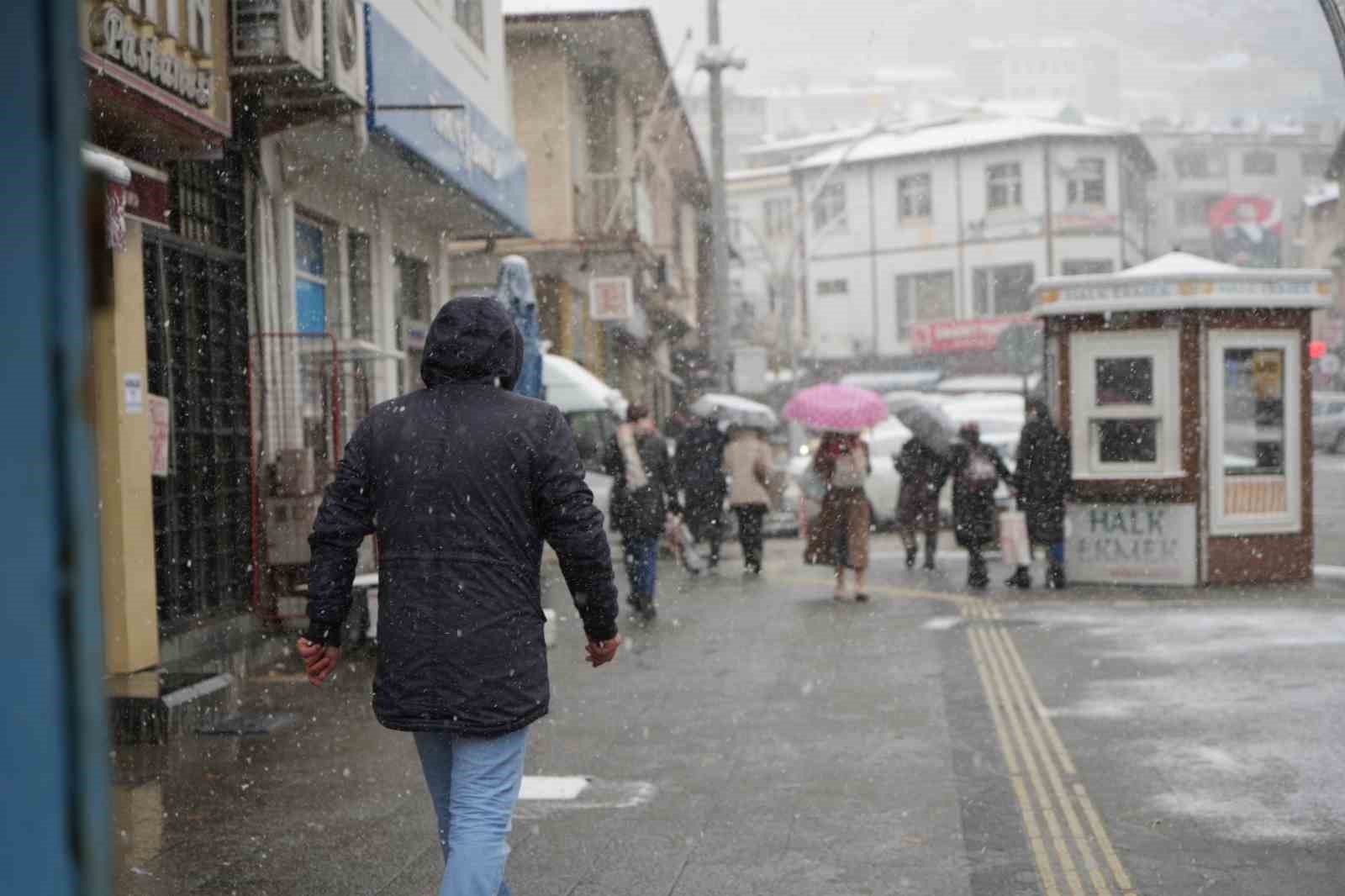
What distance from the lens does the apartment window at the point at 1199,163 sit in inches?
3056

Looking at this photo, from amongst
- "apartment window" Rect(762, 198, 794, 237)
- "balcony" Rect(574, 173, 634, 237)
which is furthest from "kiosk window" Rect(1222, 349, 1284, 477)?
"apartment window" Rect(762, 198, 794, 237)

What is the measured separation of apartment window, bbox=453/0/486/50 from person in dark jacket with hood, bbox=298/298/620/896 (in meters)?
A: 14.4

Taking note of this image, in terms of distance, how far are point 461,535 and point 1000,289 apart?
54041 mm

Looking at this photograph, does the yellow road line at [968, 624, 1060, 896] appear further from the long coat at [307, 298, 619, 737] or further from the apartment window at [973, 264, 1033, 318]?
the apartment window at [973, 264, 1033, 318]

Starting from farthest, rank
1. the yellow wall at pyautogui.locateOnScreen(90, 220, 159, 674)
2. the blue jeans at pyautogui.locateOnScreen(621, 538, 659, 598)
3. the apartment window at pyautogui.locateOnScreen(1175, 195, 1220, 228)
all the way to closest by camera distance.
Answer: the apartment window at pyautogui.locateOnScreen(1175, 195, 1220, 228) < the blue jeans at pyautogui.locateOnScreen(621, 538, 659, 598) < the yellow wall at pyautogui.locateOnScreen(90, 220, 159, 674)

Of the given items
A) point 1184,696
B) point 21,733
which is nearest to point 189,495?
point 1184,696

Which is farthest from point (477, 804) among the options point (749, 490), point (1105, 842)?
point (749, 490)

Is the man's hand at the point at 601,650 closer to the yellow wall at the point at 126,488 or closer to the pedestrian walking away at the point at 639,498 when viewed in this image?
the yellow wall at the point at 126,488

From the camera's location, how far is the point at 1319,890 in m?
5.18

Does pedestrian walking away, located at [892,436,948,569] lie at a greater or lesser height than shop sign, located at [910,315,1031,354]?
lesser

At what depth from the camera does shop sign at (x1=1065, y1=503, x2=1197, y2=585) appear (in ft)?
46.9

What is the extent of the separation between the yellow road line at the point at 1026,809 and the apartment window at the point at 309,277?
6.87m

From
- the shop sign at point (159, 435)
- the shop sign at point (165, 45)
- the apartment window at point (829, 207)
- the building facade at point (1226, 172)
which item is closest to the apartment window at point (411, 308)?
the shop sign at point (159, 435)

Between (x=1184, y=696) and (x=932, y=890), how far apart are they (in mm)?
3989
